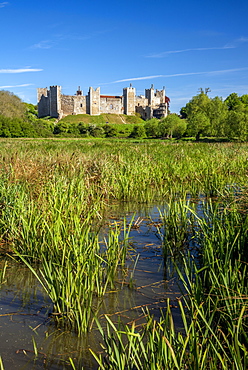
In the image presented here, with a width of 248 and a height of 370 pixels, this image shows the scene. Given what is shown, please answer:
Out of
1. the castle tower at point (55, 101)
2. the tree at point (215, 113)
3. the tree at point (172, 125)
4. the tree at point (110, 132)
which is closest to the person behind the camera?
→ the tree at point (215, 113)

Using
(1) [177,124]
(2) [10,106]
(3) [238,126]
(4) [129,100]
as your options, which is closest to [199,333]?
(3) [238,126]

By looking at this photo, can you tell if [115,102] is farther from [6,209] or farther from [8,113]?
[6,209]

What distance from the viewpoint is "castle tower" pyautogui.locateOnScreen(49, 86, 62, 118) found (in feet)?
272

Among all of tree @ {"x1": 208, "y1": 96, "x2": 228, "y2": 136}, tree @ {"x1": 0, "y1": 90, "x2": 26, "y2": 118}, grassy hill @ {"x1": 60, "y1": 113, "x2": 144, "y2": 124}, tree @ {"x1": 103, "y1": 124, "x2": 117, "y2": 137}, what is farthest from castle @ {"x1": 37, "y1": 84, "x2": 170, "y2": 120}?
tree @ {"x1": 208, "y1": 96, "x2": 228, "y2": 136}

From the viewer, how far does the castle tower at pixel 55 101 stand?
83000mm

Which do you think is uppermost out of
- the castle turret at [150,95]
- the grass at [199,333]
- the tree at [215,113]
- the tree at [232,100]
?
the castle turret at [150,95]

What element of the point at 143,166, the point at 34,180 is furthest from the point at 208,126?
the point at 34,180

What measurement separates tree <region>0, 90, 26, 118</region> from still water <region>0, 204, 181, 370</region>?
49354 millimetres

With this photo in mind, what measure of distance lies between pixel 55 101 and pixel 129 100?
18.2m

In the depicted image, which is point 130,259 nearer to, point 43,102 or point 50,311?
point 50,311

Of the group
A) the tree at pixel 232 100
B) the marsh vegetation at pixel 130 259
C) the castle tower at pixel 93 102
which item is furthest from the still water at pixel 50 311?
the castle tower at pixel 93 102

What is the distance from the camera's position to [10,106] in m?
52.3

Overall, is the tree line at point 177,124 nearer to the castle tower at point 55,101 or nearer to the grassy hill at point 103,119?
the grassy hill at point 103,119

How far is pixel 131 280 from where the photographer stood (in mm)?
3619
